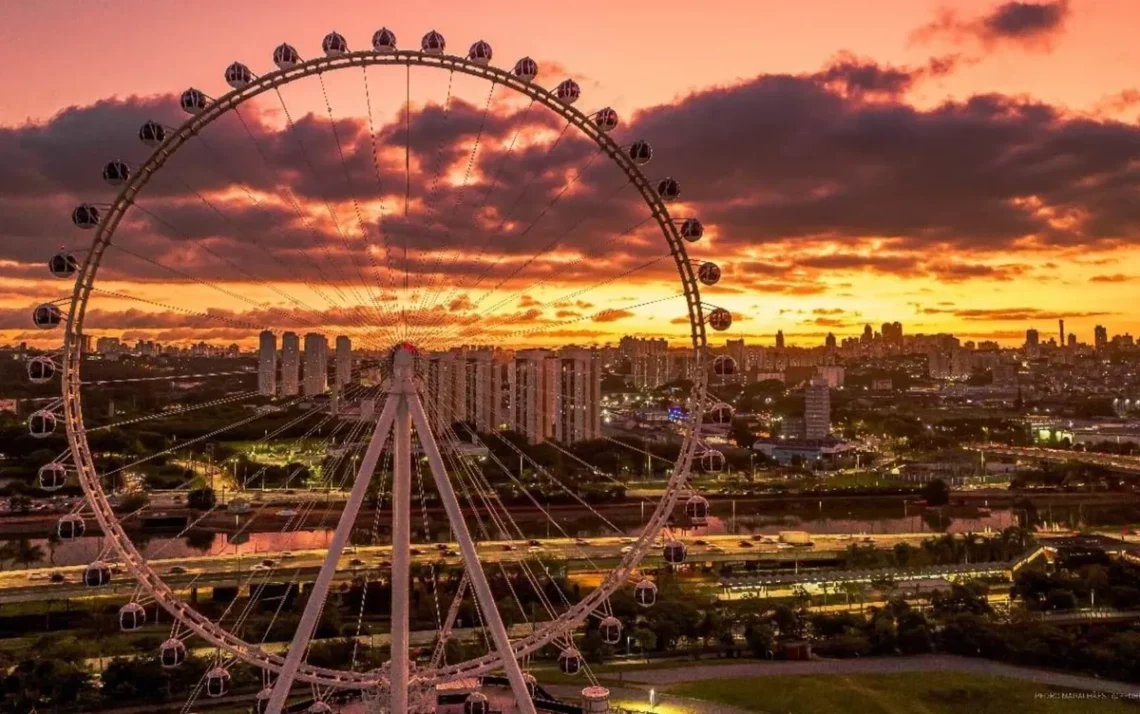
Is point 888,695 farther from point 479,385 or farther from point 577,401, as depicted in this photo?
point 577,401

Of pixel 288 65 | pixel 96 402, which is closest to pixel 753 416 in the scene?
pixel 96 402

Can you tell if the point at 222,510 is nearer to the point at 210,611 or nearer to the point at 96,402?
the point at 210,611

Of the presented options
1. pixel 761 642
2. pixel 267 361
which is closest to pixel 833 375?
pixel 761 642

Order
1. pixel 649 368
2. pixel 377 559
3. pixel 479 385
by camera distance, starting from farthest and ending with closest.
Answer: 1. pixel 649 368
2. pixel 479 385
3. pixel 377 559

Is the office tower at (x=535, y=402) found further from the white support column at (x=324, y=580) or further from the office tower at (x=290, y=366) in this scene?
the white support column at (x=324, y=580)

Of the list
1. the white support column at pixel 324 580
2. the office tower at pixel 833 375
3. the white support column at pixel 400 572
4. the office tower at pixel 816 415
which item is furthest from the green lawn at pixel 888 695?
the office tower at pixel 833 375

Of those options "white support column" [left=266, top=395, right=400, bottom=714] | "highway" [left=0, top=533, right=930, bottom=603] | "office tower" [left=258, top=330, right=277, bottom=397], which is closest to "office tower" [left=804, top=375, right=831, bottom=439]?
"highway" [left=0, top=533, right=930, bottom=603]
